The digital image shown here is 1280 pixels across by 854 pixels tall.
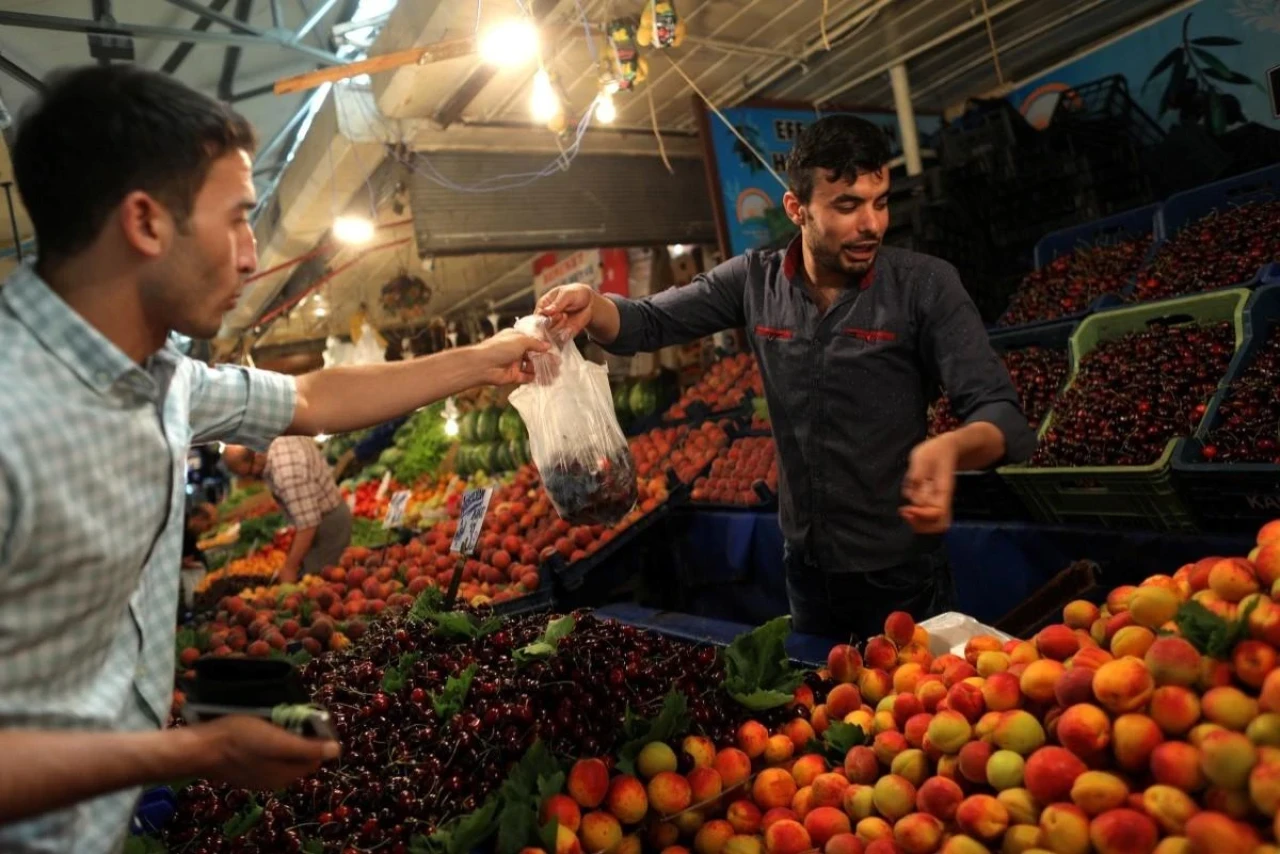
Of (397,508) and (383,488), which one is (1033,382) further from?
(383,488)

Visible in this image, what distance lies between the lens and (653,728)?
5.45 feet

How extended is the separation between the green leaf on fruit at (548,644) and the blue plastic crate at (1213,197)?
4025 millimetres

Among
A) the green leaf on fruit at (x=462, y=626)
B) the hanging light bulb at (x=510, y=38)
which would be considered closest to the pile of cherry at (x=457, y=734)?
the green leaf on fruit at (x=462, y=626)

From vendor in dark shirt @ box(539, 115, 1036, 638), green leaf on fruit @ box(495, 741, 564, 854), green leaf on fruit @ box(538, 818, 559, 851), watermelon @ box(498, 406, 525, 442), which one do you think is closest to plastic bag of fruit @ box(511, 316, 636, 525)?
vendor in dark shirt @ box(539, 115, 1036, 638)

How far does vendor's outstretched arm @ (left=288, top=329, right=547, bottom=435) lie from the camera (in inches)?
74.3

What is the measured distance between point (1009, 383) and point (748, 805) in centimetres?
117

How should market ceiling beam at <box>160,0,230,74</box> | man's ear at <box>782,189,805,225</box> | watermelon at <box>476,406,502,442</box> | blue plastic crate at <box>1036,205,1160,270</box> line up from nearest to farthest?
1. man's ear at <box>782,189,805,225</box>
2. blue plastic crate at <box>1036,205,1160,270</box>
3. market ceiling beam at <box>160,0,230,74</box>
4. watermelon at <box>476,406,502,442</box>

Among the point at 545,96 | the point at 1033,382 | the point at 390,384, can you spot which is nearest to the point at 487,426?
the point at 545,96

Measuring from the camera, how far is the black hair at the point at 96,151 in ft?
3.81

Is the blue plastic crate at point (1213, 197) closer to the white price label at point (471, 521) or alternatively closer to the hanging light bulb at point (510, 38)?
the hanging light bulb at point (510, 38)

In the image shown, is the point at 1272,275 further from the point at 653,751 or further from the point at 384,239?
the point at 384,239

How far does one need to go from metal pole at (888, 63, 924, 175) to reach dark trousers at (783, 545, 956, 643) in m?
4.05

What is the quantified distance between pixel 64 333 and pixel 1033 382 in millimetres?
3929

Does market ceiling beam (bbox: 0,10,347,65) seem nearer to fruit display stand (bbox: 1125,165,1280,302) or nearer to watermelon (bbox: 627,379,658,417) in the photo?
watermelon (bbox: 627,379,658,417)
